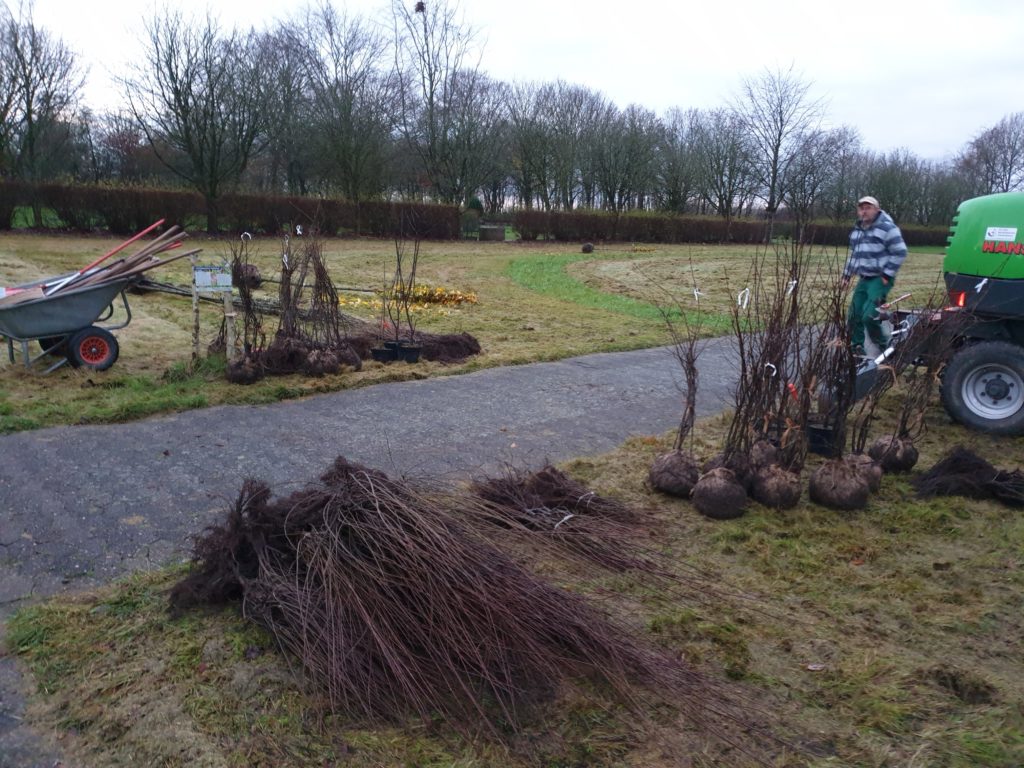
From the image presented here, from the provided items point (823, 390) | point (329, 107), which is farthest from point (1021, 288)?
point (329, 107)

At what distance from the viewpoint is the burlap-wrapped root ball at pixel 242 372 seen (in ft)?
23.1

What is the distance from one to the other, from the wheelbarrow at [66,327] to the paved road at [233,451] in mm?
1845

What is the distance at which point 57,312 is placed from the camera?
6.93 metres

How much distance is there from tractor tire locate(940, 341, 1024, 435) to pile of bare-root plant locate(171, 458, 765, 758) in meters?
4.64

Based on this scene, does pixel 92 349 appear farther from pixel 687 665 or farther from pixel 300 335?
pixel 687 665

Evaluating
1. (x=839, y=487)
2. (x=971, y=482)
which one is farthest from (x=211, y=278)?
(x=971, y=482)

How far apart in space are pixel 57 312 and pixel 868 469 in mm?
6991

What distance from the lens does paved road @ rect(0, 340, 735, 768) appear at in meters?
3.61

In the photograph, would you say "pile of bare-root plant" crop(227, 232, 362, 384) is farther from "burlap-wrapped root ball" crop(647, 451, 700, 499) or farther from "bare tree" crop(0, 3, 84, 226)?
"bare tree" crop(0, 3, 84, 226)

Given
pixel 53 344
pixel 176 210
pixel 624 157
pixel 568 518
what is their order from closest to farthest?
1. pixel 568 518
2. pixel 53 344
3. pixel 176 210
4. pixel 624 157

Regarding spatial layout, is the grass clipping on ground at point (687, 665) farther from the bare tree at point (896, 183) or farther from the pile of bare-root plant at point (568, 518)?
the bare tree at point (896, 183)

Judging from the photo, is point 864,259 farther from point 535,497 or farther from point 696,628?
point 696,628

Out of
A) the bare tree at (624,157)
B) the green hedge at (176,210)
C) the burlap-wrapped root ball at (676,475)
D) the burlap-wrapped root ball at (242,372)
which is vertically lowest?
the burlap-wrapped root ball at (676,475)

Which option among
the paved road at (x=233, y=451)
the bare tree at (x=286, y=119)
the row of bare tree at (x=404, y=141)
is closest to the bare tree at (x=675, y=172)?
the row of bare tree at (x=404, y=141)
